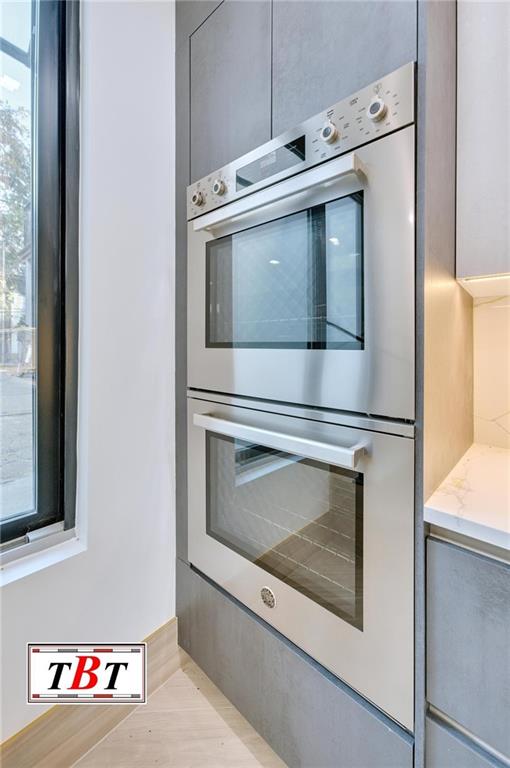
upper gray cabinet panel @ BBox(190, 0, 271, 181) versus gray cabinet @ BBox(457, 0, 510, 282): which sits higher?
upper gray cabinet panel @ BBox(190, 0, 271, 181)

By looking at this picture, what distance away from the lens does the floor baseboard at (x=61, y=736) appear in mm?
886

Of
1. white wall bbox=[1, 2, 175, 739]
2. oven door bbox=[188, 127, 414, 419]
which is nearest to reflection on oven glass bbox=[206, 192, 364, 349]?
oven door bbox=[188, 127, 414, 419]

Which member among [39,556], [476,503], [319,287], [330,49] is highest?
[330,49]

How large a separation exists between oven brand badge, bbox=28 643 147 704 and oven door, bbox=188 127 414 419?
0.78 m

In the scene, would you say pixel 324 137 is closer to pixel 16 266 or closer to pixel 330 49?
pixel 330 49

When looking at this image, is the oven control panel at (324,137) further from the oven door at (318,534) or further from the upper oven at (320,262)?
the oven door at (318,534)

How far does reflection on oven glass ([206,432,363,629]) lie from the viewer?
80 cm

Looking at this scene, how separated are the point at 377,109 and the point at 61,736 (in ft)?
5.18

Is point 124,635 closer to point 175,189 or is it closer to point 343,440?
point 343,440

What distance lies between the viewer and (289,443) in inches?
33.8

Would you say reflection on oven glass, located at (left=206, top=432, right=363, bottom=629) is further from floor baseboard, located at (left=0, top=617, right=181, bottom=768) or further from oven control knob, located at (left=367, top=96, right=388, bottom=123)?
oven control knob, located at (left=367, top=96, right=388, bottom=123)

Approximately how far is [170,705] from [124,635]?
0.26 m

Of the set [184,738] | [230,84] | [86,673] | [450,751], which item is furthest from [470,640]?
[230,84]

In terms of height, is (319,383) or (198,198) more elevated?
(198,198)
